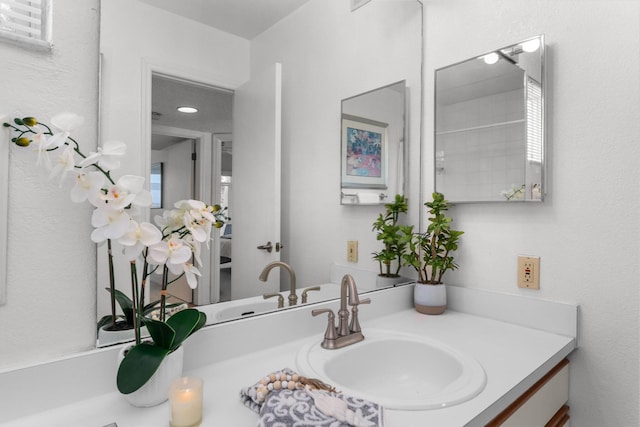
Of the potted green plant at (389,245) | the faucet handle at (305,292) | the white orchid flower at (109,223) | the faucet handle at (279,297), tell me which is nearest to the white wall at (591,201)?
the potted green plant at (389,245)

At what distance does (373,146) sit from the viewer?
5.07 ft

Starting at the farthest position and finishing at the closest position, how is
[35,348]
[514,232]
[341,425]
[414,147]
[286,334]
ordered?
[414,147], [514,232], [286,334], [35,348], [341,425]

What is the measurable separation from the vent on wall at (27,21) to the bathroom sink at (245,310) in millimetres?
750

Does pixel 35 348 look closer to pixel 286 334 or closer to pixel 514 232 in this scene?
pixel 286 334

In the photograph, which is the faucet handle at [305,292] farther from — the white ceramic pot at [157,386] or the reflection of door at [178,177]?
the white ceramic pot at [157,386]

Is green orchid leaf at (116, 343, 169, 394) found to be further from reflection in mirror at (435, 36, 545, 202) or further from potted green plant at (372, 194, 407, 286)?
reflection in mirror at (435, 36, 545, 202)

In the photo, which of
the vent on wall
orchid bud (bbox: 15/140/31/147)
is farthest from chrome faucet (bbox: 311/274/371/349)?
the vent on wall

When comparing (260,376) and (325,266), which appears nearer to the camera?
(260,376)

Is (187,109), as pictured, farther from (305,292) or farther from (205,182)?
(305,292)

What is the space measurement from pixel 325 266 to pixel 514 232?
2.33 feet

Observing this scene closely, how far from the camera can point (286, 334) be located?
1104 millimetres

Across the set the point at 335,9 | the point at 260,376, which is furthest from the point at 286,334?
the point at 335,9

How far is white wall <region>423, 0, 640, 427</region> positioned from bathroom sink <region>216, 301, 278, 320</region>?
884mm

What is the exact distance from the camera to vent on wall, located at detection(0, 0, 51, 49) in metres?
0.68
